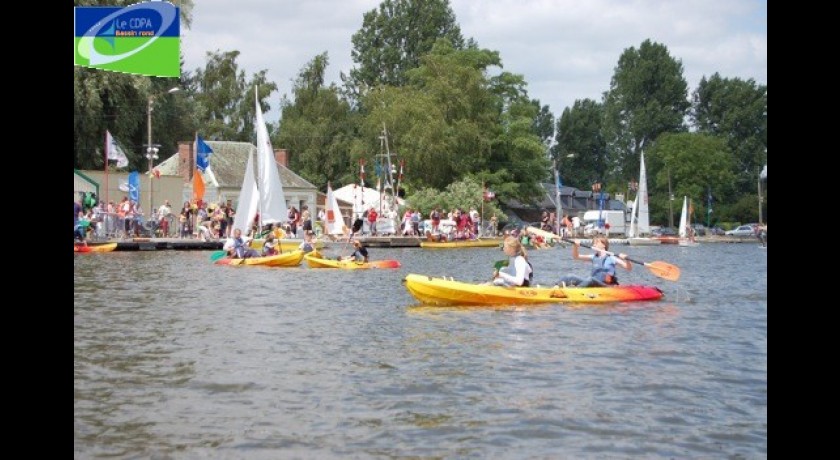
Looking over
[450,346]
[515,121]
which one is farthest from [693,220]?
[450,346]

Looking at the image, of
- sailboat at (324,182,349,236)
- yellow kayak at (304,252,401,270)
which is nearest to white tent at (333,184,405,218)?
sailboat at (324,182,349,236)

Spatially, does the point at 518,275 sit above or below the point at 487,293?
above

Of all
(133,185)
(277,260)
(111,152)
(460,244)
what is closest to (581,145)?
(460,244)

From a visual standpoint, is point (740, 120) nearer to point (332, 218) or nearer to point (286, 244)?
point (332, 218)

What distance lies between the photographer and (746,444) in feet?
34.0

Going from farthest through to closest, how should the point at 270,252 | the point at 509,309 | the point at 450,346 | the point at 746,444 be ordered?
1. the point at 270,252
2. the point at 509,309
3. the point at 450,346
4. the point at 746,444

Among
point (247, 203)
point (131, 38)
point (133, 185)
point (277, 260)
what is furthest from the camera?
point (133, 185)

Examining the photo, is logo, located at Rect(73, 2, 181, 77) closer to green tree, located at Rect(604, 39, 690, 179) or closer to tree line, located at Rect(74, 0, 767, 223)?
tree line, located at Rect(74, 0, 767, 223)

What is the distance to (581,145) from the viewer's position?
137 m

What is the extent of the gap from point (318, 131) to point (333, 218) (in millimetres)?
35922

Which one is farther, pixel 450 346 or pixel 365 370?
pixel 450 346

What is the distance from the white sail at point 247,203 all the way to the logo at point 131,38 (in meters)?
19.5
